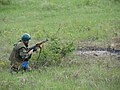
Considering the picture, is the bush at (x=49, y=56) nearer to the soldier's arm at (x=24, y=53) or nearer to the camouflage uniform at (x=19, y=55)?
the camouflage uniform at (x=19, y=55)

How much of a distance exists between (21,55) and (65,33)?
5.73 meters

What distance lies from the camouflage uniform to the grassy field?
32 cm

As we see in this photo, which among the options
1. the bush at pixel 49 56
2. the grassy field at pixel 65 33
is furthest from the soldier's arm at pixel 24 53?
the bush at pixel 49 56

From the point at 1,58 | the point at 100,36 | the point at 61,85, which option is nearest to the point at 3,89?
the point at 61,85

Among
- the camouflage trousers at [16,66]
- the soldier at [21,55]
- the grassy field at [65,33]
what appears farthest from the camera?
the camouflage trousers at [16,66]

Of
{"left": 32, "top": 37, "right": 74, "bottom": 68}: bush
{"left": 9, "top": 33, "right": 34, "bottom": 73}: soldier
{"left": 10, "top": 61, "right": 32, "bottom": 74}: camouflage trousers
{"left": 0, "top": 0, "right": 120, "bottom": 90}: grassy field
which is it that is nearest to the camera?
{"left": 0, "top": 0, "right": 120, "bottom": 90}: grassy field

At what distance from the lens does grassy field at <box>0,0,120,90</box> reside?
25.8 ft

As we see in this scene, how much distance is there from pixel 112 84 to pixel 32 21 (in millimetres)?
10675

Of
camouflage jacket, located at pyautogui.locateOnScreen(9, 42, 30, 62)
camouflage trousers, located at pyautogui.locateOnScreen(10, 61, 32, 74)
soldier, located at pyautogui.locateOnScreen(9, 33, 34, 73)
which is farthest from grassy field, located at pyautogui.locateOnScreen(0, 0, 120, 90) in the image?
camouflage jacket, located at pyautogui.locateOnScreen(9, 42, 30, 62)

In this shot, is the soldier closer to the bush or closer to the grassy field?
the grassy field

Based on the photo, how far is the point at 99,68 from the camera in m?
9.69

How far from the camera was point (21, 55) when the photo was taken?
383 inches

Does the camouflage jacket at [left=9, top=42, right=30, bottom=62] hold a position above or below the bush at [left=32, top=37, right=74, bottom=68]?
above

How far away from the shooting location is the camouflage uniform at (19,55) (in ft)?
31.7
